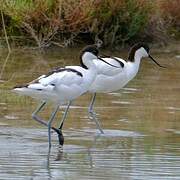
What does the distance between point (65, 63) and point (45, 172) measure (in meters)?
7.92

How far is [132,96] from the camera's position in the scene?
1196 centimetres

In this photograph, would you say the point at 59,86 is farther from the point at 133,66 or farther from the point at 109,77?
A: the point at 133,66

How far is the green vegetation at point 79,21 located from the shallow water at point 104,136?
9.73ft

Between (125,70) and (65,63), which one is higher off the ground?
(125,70)

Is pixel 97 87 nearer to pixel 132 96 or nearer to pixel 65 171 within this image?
pixel 132 96

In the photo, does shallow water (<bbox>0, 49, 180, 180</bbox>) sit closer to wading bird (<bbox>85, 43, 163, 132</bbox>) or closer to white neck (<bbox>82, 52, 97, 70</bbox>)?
wading bird (<bbox>85, 43, 163, 132</bbox>)

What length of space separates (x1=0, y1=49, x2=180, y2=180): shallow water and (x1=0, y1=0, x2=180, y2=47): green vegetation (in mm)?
2965

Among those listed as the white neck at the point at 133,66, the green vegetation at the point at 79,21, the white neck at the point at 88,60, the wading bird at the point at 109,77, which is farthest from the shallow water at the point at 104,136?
the green vegetation at the point at 79,21

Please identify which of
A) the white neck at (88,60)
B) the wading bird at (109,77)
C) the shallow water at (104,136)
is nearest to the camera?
the shallow water at (104,136)

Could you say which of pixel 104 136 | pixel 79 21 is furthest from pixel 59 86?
pixel 79 21

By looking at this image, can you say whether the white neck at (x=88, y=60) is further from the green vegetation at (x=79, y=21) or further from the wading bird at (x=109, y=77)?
the green vegetation at (x=79, y=21)

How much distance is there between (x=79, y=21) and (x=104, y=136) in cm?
765

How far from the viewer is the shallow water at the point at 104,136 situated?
7488mm

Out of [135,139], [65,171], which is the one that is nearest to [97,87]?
[135,139]
